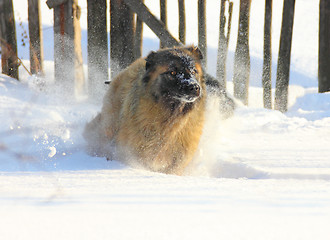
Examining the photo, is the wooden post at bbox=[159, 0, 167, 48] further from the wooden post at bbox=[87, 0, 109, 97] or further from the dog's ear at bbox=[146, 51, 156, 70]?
the dog's ear at bbox=[146, 51, 156, 70]

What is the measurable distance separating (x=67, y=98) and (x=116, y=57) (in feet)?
3.79

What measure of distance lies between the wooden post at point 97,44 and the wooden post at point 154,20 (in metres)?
0.56

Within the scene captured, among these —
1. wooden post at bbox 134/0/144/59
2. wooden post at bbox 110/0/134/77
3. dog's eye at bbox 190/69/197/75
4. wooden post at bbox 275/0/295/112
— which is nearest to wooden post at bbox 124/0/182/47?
wooden post at bbox 110/0/134/77

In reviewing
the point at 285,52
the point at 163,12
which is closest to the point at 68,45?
the point at 163,12

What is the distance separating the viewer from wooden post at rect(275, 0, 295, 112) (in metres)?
6.48

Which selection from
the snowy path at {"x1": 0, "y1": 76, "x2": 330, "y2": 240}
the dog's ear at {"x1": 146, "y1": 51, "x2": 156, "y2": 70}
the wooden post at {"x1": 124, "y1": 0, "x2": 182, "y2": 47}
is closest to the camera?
the snowy path at {"x1": 0, "y1": 76, "x2": 330, "y2": 240}

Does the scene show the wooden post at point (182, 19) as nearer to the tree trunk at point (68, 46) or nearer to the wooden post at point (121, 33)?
the wooden post at point (121, 33)

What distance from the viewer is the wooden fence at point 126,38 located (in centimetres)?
658

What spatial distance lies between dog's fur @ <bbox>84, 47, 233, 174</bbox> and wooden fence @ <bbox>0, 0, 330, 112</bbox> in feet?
8.62

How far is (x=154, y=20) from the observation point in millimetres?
6570

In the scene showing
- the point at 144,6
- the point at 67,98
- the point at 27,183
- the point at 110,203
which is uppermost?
the point at 144,6

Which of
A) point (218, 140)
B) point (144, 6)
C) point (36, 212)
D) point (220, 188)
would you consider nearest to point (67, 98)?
point (144, 6)

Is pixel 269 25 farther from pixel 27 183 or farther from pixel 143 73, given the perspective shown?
pixel 27 183

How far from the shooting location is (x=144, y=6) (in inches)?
255
